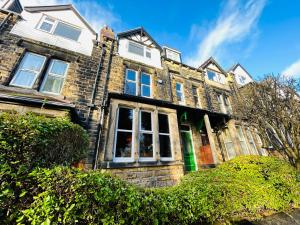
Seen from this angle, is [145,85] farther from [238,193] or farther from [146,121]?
[238,193]

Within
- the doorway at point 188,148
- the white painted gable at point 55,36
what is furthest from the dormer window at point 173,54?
the doorway at point 188,148

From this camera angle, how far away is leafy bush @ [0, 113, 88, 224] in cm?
177

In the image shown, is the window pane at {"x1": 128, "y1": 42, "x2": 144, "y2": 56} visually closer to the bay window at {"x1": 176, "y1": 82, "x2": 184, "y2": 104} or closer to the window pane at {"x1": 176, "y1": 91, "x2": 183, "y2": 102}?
the bay window at {"x1": 176, "y1": 82, "x2": 184, "y2": 104}

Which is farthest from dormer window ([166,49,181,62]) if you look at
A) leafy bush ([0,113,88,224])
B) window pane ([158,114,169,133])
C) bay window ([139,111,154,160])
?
leafy bush ([0,113,88,224])

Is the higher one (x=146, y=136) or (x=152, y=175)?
(x=146, y=136)

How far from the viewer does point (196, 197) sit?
332cm

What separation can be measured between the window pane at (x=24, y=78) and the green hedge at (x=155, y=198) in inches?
273

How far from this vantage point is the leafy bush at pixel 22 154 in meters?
1.77

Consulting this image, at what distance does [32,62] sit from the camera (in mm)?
7531

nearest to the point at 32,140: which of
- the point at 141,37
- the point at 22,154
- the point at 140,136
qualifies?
the point at 22,154

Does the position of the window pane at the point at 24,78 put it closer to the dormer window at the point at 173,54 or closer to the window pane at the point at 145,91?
the window pane at the point at 145,91

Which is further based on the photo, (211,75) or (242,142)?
(211,75)

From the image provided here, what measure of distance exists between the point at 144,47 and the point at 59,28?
6185 millimetres

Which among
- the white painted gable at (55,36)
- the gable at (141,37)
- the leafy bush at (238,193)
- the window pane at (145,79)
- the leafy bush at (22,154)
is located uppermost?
the gable at (141,37)
